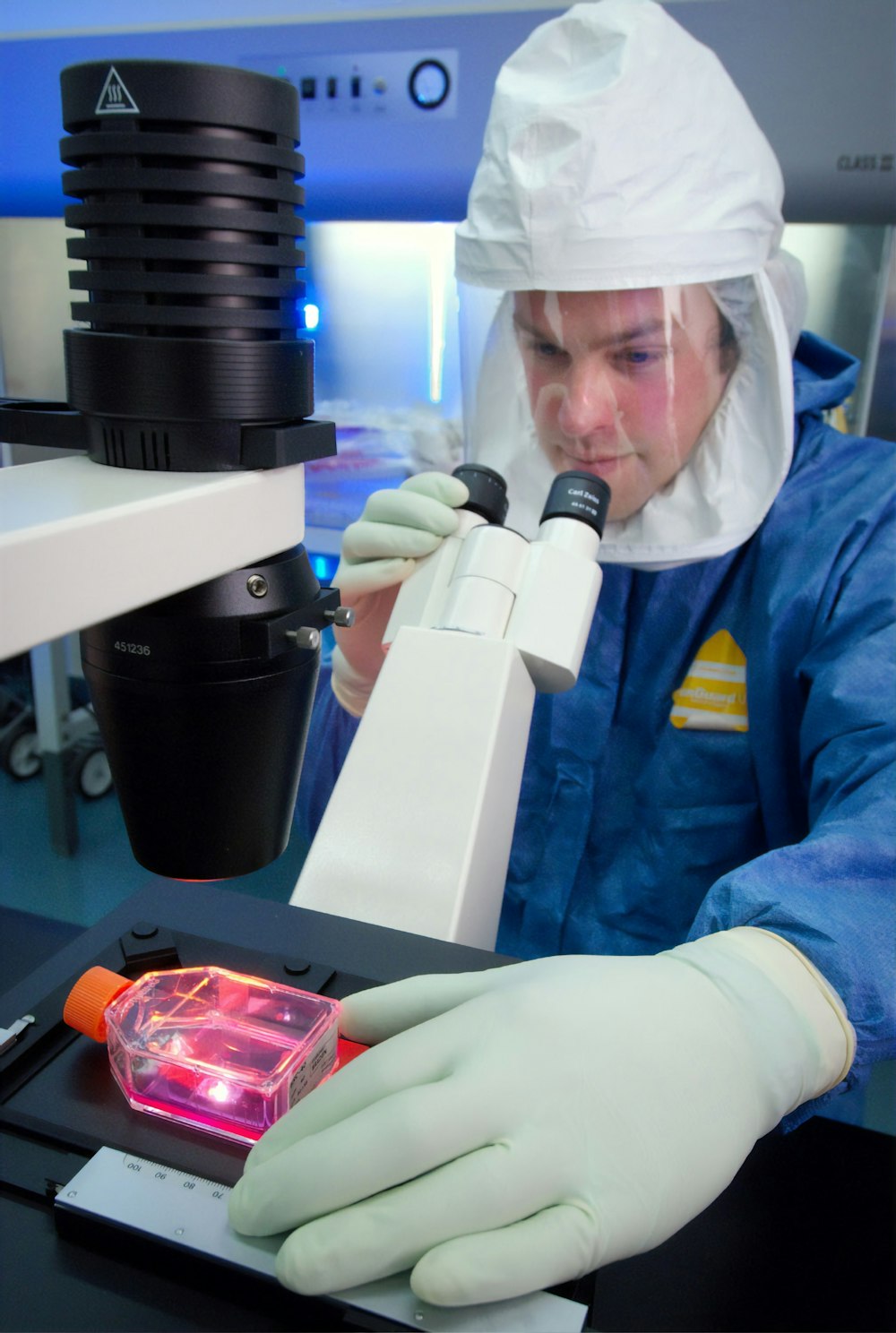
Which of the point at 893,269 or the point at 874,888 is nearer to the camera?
the point at 874,888

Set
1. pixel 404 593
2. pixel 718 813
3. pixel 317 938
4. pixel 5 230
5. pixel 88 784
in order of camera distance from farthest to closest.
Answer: pixel 88 784
pixel 5 230
pixel 718 813
pixel 404 593
pixel 317 938

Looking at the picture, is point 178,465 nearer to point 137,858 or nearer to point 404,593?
point 137,858

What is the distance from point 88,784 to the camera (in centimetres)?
257

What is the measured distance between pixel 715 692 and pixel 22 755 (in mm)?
→ 2298

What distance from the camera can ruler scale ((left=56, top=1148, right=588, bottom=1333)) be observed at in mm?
453

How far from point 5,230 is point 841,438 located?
1.72m

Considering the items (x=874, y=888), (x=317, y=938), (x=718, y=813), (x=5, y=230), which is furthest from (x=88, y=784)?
(x=874, y=888)

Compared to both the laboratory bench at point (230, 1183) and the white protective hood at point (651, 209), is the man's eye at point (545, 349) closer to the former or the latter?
the white protective hood at point (651, 209)

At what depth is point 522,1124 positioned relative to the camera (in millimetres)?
519

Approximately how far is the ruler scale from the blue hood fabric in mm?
634

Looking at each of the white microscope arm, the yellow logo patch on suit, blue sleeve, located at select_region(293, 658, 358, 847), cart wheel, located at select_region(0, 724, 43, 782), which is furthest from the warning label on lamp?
cart wheel, located at select_region(0, 724, 43, 782)

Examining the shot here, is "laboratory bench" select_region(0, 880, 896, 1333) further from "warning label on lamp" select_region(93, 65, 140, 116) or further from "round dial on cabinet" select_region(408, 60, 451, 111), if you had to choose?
"round dial on cabinet" select_region(408, 60, 451, 111)

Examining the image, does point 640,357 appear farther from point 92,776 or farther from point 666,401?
point 92,776

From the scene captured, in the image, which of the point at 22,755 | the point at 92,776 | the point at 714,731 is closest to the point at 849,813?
the point at 714,731
